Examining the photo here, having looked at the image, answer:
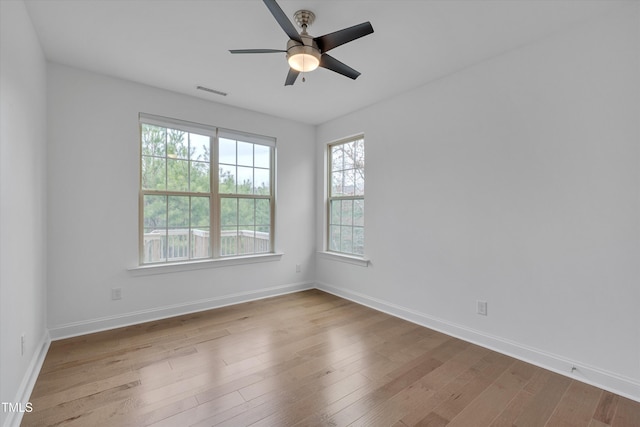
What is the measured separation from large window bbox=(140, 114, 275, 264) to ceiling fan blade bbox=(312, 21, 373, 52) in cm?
227

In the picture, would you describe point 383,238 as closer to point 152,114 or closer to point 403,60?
point 403,60

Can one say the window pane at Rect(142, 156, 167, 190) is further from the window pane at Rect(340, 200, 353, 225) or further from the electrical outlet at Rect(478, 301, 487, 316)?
the electrical outlet at Rect(478, 301, 487, 316)

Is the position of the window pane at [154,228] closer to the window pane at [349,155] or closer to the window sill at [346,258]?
the window sill at [346,258]

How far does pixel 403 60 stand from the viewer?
2.73 m

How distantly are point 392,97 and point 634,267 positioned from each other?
2.70 metres

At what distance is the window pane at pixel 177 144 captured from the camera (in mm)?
3525

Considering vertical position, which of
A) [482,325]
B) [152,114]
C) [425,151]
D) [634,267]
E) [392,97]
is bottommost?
[482,325]

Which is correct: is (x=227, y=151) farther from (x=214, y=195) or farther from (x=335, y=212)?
(x=335, y=212)

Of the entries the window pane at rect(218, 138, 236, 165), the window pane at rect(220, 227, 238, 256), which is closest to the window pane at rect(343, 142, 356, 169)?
the window pane at rect(218, 138, 236, 165)

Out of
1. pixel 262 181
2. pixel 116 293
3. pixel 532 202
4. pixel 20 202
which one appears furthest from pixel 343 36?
pixel 116 293

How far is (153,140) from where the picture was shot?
3.42 metres

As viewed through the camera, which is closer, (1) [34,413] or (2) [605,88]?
(1) [34,413]

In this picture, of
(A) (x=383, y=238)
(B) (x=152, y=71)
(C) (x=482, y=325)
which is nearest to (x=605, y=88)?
(C) (x=482, y=325)

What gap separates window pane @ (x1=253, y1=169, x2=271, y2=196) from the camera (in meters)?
4.27
